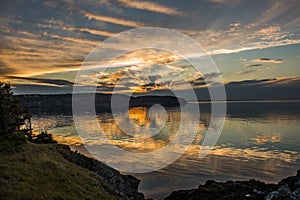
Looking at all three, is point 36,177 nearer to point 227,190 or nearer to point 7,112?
point 7,112

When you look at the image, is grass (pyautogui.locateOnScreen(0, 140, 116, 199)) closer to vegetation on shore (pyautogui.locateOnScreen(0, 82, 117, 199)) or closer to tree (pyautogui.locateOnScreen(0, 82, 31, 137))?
vegetation on shore (pyautogui.locateOnScreen(0, 82, 117, 199))

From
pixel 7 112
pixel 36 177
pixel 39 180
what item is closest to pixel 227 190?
pixel 39 180

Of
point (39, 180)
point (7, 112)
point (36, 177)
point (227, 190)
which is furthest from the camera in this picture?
point (7, 112)

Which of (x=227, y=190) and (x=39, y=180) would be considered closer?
(x=39, y=180)

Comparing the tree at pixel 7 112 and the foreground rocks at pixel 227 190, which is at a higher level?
the tree at pixel 7 112

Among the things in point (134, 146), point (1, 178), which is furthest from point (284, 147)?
point (1, 178)

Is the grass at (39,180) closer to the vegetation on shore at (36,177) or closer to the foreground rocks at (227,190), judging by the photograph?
the vegetation on shore at (36,177)

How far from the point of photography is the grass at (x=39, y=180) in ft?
56.6

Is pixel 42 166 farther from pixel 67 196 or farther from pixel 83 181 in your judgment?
pixel 67 196

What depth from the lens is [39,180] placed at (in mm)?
19516

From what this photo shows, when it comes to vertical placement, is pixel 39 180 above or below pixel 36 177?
below

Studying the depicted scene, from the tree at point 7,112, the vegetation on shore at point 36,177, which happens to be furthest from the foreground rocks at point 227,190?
the tree at point 7,112

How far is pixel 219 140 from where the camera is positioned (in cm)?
6825

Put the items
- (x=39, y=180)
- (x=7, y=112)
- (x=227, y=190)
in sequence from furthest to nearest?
1. (x=7, y=112)
2. (x=227, y=190)
3. (x=39, y=180)
